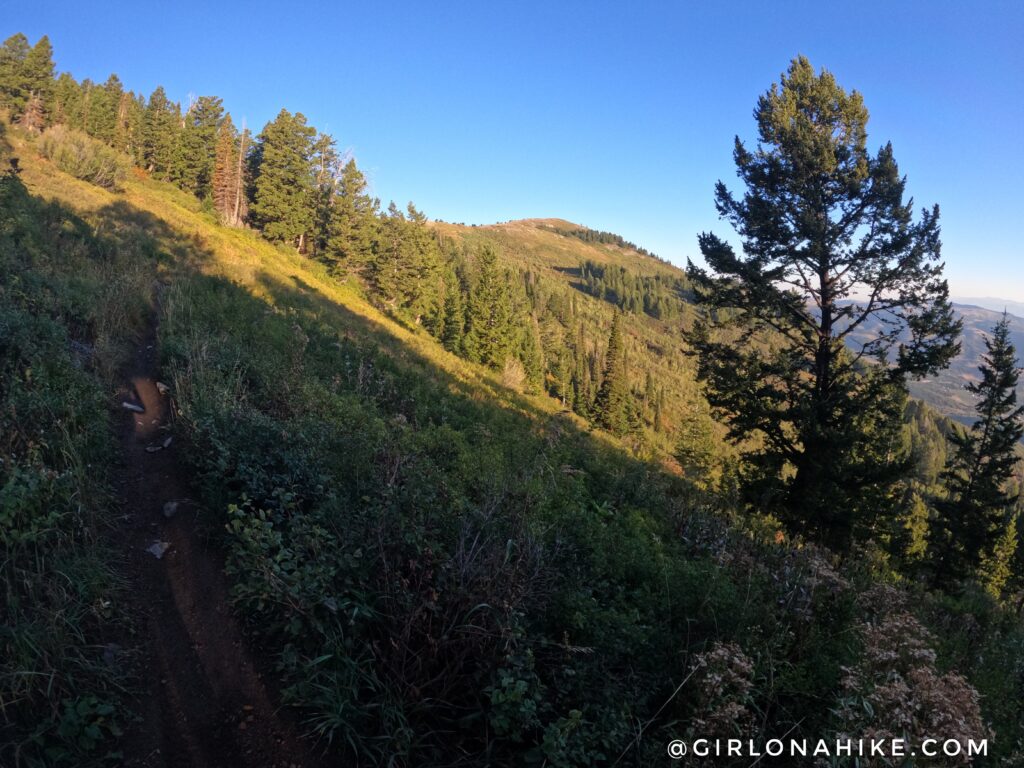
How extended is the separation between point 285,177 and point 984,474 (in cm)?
5150

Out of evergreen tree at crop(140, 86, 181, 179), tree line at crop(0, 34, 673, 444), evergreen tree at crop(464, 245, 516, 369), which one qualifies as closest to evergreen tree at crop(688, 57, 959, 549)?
tree line at crop(0, 34, 673, 444)

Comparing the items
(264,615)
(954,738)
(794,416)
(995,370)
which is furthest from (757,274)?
(995,370)

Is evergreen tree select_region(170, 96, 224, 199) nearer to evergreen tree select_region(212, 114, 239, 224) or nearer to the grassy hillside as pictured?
evergreen tree select_region(212, 114, 239, 224)

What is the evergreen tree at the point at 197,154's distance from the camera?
181 feet

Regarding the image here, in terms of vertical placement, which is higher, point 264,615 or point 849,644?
point 849,644

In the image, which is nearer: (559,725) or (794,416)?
(559,725)

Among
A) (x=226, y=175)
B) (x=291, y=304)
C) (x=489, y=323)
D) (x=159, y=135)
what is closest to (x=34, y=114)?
(x=159, y=135)

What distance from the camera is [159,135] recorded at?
2237 inches

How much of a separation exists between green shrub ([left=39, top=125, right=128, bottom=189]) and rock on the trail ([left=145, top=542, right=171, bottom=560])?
3208cm

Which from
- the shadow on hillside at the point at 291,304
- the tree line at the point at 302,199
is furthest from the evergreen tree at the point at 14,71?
the shadow on hillside at the point at 291,304

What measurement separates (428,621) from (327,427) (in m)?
3.48

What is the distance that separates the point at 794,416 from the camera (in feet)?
41.5

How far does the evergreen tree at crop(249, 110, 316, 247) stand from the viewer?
4450 centimetres

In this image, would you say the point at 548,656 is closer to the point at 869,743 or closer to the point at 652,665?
the point at 652,665
